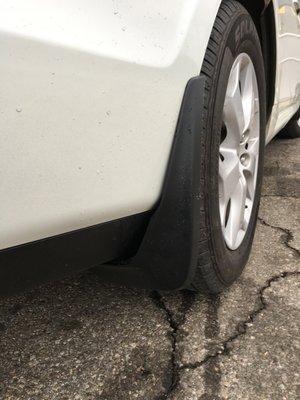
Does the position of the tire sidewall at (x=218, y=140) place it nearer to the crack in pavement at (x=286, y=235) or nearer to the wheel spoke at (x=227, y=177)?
the wheel spoke at (x=227, y=177)

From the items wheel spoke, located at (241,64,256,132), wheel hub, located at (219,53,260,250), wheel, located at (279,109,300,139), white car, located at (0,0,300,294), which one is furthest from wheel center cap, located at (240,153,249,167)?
wheel, located at (279,109,300,139)

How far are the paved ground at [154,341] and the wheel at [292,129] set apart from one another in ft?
8.15

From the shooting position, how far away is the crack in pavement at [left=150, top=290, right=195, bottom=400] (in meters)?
1.25

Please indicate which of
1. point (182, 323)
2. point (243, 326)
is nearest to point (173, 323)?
point (182, 323)

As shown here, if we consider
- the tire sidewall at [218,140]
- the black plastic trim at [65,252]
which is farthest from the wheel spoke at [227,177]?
the black plastic trim at [65,252]

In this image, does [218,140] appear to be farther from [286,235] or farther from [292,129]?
[292,129]

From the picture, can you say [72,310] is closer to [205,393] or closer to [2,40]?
[205,393]

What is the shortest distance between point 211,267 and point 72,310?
53 centimetres

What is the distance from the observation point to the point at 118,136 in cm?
99

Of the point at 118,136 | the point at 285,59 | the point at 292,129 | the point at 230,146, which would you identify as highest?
the point at 118,136

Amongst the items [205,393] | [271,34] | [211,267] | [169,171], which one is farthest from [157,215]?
[271,34]

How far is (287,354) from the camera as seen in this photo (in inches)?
52.9

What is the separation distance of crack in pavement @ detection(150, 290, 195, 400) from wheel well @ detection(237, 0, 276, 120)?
3.36ft

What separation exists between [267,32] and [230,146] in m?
0.62
